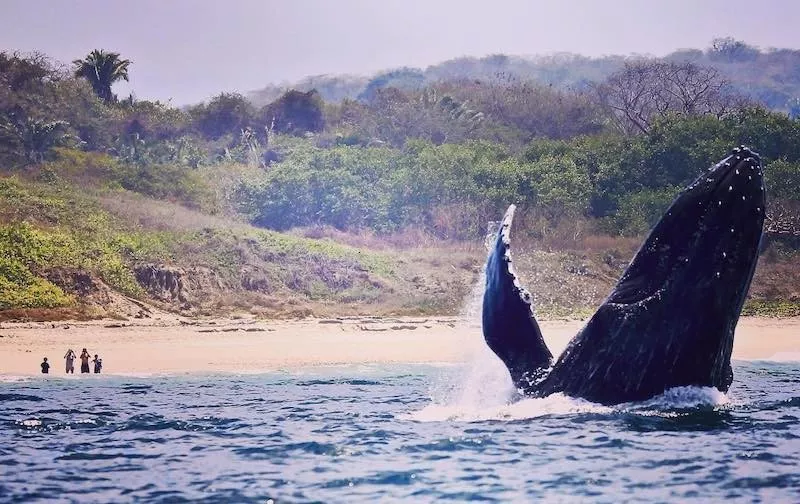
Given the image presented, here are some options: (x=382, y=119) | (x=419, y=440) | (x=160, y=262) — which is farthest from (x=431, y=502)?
(x=382, y=119)

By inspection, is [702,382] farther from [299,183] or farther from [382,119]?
[382,119]

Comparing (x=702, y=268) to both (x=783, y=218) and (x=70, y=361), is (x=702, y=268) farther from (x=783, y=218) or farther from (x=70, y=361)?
(x=783, y=218)

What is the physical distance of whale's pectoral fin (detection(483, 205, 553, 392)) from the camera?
13242mm

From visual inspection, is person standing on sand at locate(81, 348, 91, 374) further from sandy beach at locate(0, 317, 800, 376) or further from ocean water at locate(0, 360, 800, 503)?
ocean water at locate(0, 360, 800, 503)

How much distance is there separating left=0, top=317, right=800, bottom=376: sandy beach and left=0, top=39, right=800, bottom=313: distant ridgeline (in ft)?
11.8

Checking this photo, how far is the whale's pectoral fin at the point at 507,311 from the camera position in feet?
43.4

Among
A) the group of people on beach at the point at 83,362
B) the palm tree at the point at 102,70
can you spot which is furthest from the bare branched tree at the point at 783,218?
the palm tree at the point at 102,70

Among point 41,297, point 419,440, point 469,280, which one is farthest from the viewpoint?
point 469,280

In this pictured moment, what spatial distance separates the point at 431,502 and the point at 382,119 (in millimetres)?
66572

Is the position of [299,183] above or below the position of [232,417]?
above

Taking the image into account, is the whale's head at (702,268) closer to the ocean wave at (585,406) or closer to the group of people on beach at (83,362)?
the ocean wave at (585,406)

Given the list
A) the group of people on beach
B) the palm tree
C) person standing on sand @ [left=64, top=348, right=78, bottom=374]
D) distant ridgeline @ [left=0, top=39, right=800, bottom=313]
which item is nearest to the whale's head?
the group of people on beach

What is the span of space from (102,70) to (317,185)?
1021 inches

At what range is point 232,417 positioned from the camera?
18891 millimetres
